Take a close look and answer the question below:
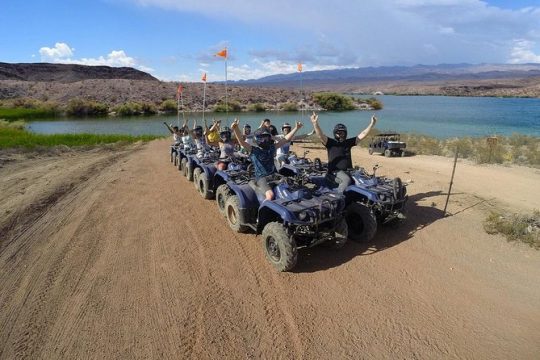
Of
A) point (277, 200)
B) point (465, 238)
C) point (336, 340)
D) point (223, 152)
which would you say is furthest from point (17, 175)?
point (465, 238)

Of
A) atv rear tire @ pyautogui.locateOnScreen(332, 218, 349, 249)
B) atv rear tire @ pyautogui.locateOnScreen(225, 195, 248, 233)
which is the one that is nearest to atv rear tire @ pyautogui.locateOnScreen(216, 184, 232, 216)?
atv rear tire @ pyautogui.locateOnScreen(225, 195, 248, 233)

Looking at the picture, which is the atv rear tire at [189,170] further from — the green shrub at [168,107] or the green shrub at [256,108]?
the green shrub at [168,107]

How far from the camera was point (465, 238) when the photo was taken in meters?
6.84

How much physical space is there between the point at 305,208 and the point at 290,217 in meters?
0.29

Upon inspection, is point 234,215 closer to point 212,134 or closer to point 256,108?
point 212,134

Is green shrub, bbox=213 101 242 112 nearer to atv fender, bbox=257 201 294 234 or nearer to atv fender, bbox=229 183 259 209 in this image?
atv fender, bbox=229 183 259 209

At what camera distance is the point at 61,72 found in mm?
92500

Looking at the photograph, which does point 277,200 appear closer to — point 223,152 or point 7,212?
point 223,152

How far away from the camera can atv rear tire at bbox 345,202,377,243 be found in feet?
21.0

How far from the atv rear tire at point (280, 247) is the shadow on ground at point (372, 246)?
33 cm

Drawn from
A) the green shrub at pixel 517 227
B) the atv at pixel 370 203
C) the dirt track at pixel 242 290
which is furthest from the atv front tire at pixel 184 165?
the green shrub at pixel 517 227

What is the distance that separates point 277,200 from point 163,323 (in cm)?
247

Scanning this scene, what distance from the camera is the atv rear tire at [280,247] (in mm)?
5316

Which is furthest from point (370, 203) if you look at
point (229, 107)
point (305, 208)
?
point (229, 107)
